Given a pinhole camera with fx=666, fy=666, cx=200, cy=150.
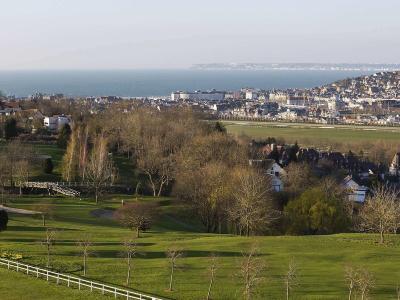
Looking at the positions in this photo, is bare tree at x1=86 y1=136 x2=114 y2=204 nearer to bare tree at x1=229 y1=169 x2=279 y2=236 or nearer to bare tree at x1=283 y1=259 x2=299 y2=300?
bare tree at x1=229 y1=169 x2=279 y2=236

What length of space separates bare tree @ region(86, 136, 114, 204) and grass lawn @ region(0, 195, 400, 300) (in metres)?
12.0

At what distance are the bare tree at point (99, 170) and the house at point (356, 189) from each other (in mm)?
26873

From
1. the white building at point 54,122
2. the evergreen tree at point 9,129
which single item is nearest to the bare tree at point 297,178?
the evergreen tree at point 9,129

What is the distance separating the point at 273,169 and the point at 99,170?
26558 mm

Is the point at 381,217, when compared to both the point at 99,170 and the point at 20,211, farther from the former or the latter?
the point at 99,170

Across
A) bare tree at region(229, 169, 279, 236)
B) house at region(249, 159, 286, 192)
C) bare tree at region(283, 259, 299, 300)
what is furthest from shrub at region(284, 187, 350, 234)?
house at region(249, 159, 286, 192)

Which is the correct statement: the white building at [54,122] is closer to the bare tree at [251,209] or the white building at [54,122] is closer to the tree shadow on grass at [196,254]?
the bare tree at [251,209]

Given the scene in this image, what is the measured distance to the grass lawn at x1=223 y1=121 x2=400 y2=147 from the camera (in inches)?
4977

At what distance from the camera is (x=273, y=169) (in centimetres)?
7994

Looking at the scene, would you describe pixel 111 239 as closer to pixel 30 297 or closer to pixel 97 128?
pixel 30 297

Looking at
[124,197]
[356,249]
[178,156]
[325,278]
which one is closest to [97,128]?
[178,156]

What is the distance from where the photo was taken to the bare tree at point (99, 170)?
6041 centimetres

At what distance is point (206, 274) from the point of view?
98.7 feet

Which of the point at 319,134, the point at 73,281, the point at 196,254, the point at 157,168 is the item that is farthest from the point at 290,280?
the point at 319,134
